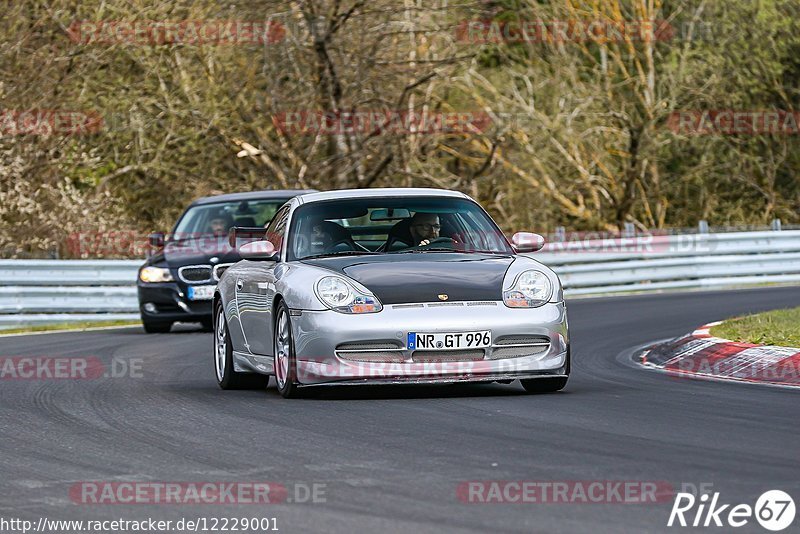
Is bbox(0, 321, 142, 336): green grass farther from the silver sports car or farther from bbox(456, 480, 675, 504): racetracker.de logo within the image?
bbox(456, 480, 675, 504): racetracker.de logo

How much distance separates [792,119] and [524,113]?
765cm

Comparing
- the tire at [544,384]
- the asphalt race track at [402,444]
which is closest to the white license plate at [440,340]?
the asphalt race track at [402,444]

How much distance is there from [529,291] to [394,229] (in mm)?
1441

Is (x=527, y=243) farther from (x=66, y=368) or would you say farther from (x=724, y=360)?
(x=66, y=368)

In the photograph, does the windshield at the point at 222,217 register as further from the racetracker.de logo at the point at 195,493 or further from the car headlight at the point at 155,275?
the racetracker.de logo at the point at 195,493

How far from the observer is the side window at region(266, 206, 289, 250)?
1182 cm

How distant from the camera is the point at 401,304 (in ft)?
33.9

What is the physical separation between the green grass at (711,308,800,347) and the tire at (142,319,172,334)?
7934 mm

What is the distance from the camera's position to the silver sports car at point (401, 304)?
10.3 meters

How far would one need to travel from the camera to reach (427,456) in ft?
25.3

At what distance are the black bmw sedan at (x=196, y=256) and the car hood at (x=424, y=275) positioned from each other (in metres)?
8.74

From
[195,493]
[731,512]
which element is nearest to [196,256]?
[195,493]

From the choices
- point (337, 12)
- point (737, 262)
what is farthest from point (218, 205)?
point (737, 262)

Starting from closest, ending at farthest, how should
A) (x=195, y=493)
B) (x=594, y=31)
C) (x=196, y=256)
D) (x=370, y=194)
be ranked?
1. (x=195, y=493)
2. (x=370, y=194)
3. (x=196, y=256)
4. (x=594, y=31)
